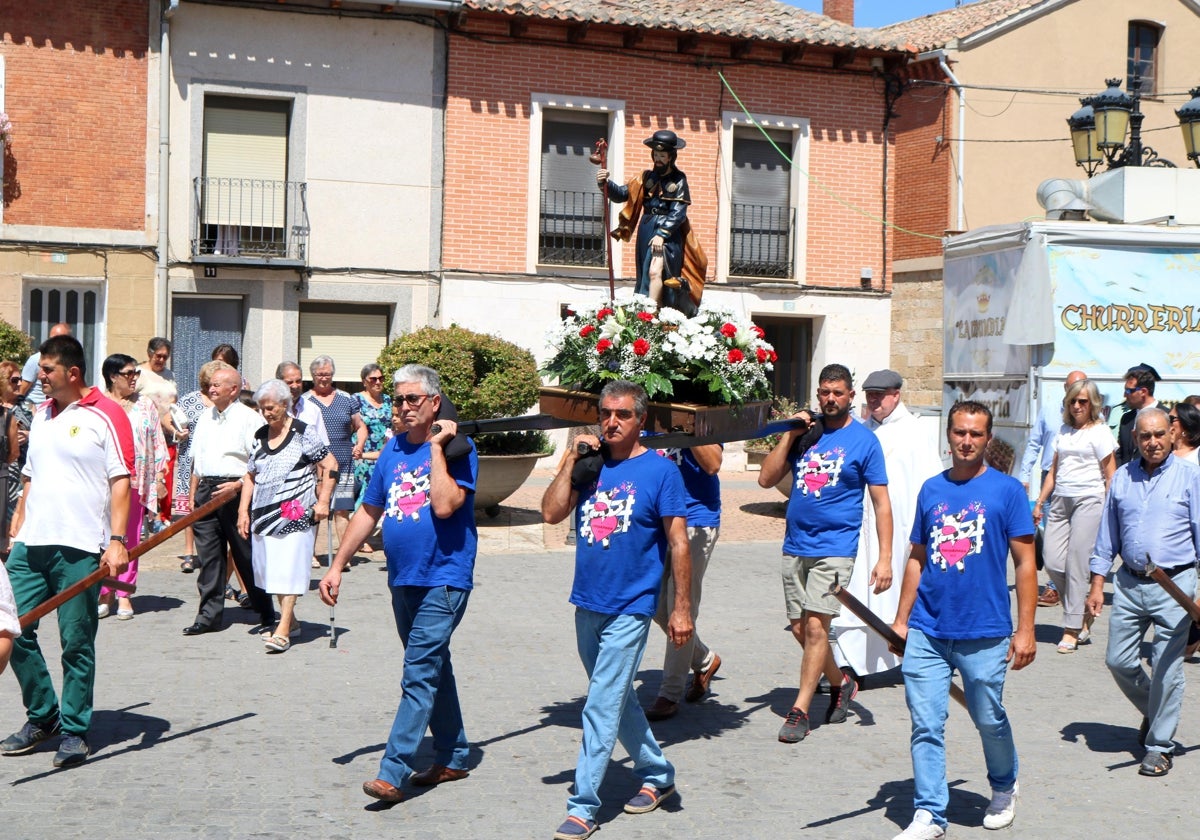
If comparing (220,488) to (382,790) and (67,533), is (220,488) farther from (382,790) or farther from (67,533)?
(382,790)

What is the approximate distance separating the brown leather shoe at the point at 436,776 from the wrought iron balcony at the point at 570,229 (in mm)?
16984

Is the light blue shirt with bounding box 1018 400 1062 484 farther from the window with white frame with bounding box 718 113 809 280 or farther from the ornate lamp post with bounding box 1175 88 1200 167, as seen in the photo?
the window with white frame with bounding box 718 113 809 280

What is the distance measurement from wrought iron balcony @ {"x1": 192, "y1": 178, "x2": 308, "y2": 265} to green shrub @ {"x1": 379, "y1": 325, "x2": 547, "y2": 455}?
6216mm

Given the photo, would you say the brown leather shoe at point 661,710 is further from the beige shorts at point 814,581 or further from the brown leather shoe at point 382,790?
the brown leather shoe at point 382,790

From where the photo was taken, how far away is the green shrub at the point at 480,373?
49.9ft

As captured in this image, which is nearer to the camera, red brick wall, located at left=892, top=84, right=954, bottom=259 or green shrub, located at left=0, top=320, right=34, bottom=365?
green shrub, located at left=0, top=320, right=34, bottom=365

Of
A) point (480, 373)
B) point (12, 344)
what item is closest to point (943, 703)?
point (480, 373)

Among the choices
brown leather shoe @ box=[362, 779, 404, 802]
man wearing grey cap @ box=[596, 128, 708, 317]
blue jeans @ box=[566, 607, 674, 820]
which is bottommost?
brown leather shoe @ box=[362, 779, 404, 802]

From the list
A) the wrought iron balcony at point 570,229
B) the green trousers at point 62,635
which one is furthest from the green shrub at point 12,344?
the green trousers at point 62,635

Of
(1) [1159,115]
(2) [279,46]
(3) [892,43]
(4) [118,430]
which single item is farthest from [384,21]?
(4) [118,430]

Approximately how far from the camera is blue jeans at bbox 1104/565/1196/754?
6.96 metres

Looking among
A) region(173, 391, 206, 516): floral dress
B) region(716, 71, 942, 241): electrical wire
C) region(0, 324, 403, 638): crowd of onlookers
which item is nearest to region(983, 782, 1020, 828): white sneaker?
region(0, 324, 403, 638): crowd of onlookers

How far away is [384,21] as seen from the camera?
71.2 feet

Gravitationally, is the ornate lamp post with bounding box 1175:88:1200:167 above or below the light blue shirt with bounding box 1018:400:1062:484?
above
